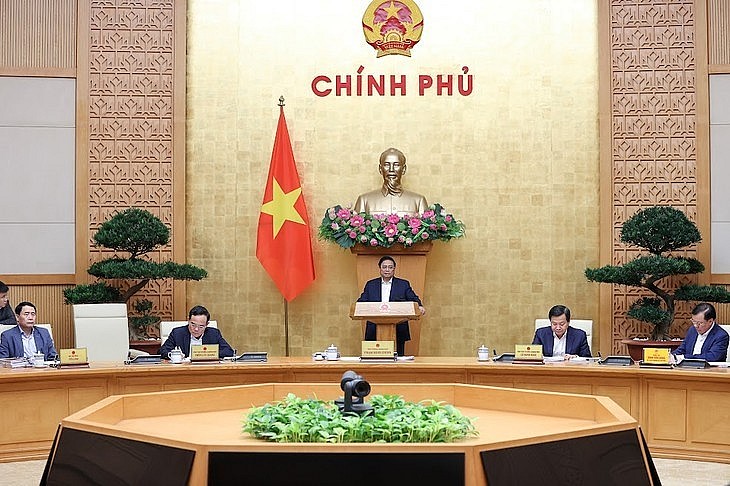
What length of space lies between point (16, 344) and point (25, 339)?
0.31 ft

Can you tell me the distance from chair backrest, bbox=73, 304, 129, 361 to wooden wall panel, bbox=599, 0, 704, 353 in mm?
4260

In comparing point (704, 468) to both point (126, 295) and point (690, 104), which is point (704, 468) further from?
point (126, 295)

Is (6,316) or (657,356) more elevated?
(6,316)

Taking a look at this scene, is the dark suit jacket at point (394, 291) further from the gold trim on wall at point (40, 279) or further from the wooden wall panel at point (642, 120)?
the gold trim on wall at point (40, 279)

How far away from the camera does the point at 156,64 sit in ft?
30.4

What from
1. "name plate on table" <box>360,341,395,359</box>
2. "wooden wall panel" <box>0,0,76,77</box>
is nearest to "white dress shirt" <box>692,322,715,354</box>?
"name plate on table" <box>360,341,395,359</box>

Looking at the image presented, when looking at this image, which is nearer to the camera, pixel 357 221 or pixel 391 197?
pixel 357 221

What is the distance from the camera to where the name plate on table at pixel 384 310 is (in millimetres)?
6961

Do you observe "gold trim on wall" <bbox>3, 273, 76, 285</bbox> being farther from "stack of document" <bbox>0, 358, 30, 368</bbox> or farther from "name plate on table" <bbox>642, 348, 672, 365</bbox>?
"name plate on table" <bbox>642, 348, 672, 365</bbox>

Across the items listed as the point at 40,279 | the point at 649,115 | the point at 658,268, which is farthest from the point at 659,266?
the point at 40,279

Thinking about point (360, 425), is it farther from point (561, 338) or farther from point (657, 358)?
point (561, 338)

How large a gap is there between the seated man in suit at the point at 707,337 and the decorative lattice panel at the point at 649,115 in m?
2.26

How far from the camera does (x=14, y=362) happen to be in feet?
21.0


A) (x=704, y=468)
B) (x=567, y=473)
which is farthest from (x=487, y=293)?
(x=567, y=473)
